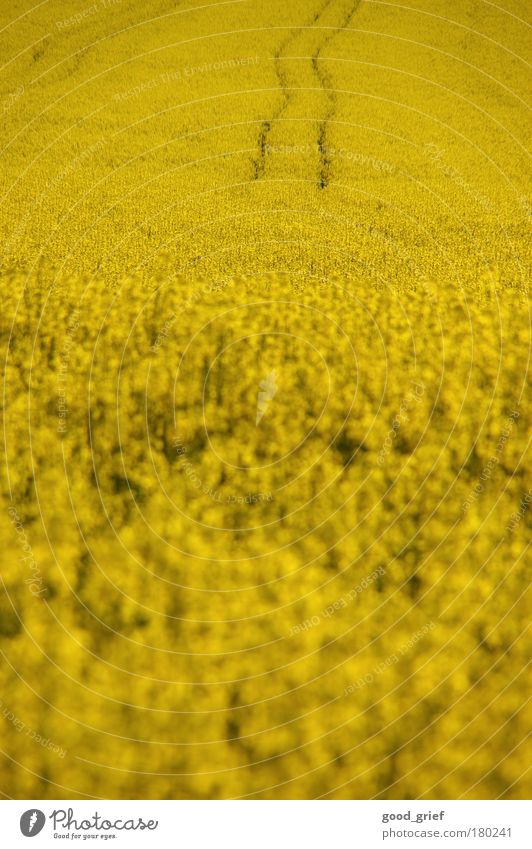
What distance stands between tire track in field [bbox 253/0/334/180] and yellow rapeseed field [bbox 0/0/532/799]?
0.9 inches

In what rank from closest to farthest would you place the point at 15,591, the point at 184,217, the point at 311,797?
the point at 311,797
the point at 15,591
the point at 184,217

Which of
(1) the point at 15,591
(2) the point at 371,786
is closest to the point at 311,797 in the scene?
(2) the point at 371,786

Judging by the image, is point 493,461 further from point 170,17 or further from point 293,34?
point 170,17

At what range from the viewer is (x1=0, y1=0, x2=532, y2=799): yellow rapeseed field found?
161 cm

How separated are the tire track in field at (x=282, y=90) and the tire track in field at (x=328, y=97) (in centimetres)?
12

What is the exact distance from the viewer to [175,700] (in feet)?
5.27

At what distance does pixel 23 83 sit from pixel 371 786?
9.27ft
